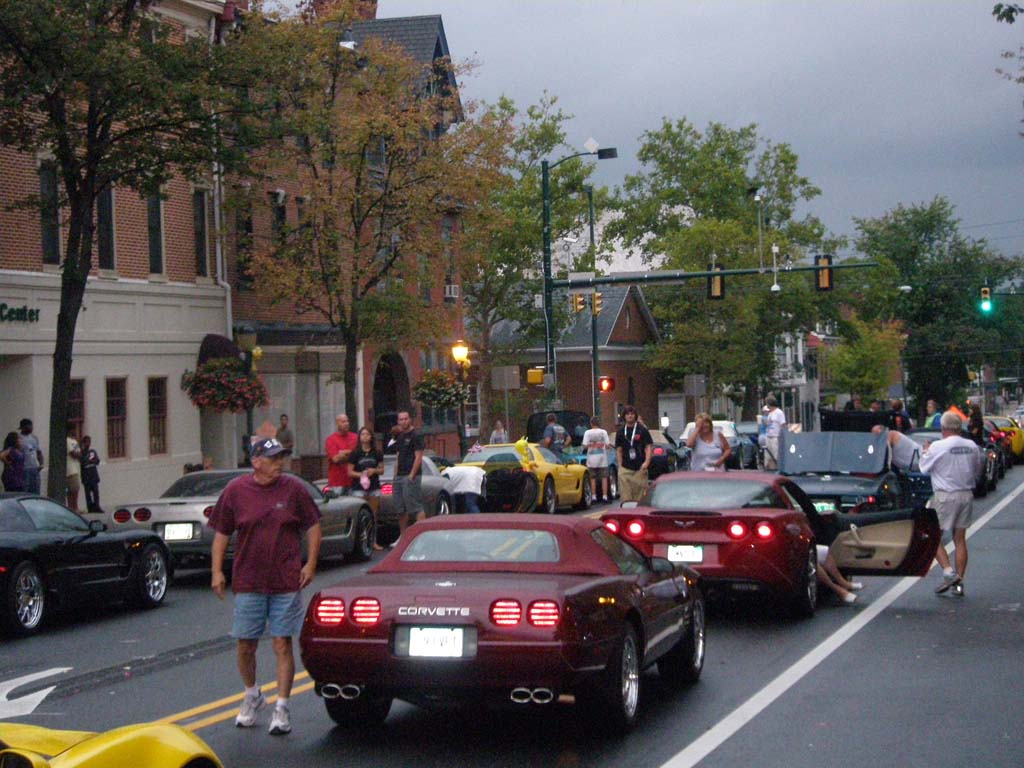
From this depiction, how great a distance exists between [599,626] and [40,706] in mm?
4167

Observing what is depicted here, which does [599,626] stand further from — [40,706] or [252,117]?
[252,117]

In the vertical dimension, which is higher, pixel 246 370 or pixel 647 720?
pixel 246 370

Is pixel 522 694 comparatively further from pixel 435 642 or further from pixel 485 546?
pixel 485 546

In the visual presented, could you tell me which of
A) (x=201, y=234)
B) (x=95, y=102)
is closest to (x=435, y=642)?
(x=95, y=102)

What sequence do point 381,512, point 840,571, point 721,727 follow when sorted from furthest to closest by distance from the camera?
point 381,512
point 840,571
point 721,727

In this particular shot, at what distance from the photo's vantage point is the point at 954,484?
1470 centimetres

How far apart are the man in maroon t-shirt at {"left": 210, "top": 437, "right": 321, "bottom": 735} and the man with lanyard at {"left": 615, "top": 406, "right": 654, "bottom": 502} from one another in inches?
542

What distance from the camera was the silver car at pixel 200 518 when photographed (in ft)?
57.5

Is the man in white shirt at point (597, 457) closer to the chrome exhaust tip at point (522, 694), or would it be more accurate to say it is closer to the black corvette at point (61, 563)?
the black corvette at point (61, 563)

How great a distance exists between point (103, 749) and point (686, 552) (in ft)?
27.8

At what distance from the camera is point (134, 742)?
16.7 feet

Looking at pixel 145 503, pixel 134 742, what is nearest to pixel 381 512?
pixel 145 503

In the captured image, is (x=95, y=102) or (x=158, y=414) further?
(x=158, y=414)

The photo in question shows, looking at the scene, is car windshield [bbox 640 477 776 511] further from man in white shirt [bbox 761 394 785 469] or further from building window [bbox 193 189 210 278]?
building window [bbox 193 189 210 278]
